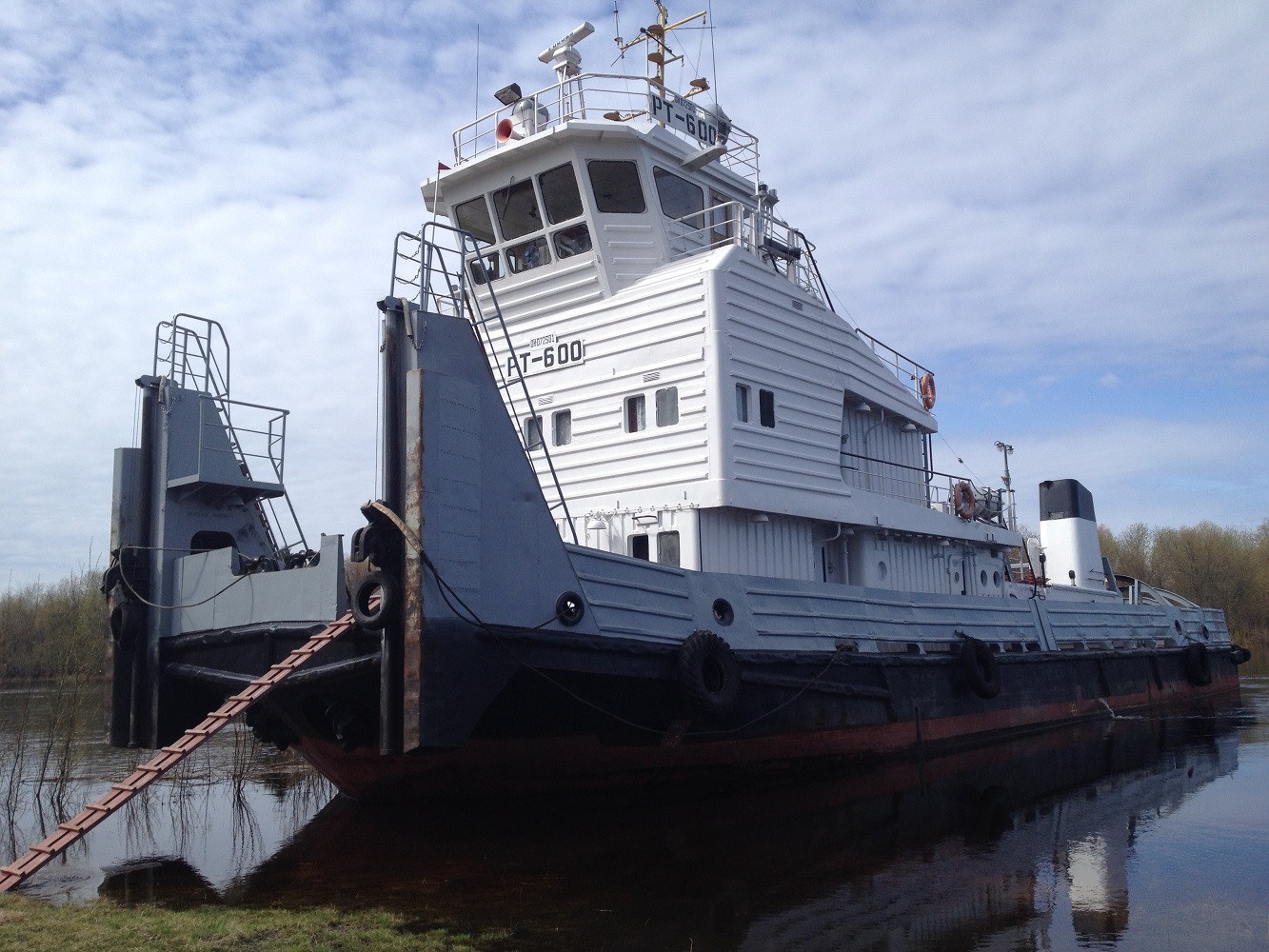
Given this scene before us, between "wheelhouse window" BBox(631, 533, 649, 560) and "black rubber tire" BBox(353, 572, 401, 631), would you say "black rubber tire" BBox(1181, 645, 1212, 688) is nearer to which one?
"wheelhouse window" BBox(631, 533, 649, 560)

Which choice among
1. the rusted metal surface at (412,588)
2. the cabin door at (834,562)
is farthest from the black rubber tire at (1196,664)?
the rusted metal surface at (412,588)

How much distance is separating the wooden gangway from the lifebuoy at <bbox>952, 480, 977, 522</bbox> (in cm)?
973

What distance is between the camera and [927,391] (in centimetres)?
1507

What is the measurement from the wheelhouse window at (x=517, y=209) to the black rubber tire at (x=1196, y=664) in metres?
16.0

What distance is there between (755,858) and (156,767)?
4260mm

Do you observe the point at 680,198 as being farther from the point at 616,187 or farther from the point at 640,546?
the point at 640,546

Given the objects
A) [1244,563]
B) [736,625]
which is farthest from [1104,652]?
[1244,563]

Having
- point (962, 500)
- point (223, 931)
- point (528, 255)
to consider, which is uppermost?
point (528, 255)

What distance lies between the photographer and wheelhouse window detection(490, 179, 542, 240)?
11.7 m

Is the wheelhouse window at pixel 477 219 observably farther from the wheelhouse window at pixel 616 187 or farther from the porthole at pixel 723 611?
the porthole at pixel 723 611

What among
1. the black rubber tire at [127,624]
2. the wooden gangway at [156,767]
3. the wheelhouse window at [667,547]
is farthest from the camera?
the wheelhouse window at [667,547]

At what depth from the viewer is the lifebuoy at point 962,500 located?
14.4 m

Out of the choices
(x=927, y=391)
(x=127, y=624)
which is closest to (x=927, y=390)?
(x=927, y=391)

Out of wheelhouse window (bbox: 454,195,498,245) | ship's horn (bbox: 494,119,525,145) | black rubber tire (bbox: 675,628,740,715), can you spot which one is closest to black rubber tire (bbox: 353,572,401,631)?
black rubber tire (bbox: 675,628,740,715)
